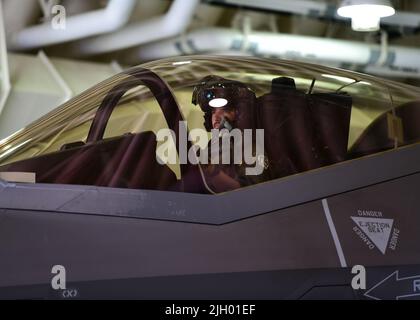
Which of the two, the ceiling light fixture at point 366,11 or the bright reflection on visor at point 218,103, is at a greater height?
the ceiling light fixture at point 366,11

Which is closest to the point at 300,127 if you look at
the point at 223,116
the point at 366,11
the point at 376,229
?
the point at 223,116

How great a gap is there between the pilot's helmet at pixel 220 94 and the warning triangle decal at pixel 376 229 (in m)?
0.51

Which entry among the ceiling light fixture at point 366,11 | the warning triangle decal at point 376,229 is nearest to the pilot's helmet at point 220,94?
the warning triangle decal at point 376,229

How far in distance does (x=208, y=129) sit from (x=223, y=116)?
87 mm

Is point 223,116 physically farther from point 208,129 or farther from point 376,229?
point 376,229

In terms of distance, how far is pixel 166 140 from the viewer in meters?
2.25

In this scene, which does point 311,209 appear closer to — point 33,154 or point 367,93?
point 367,93

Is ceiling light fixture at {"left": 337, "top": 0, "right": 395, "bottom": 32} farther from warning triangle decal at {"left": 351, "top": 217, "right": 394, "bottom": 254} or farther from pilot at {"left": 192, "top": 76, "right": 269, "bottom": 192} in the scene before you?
warning triangle decal at {"left": 351, "top": 217, "right": 394, "bottom": 254}

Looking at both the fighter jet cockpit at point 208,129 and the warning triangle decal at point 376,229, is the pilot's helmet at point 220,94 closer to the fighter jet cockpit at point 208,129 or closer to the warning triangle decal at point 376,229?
the fighter jet cockpit at point 208,129

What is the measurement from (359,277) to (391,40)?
644 centimetres

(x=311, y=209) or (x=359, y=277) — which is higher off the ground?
(x=311, y=209)

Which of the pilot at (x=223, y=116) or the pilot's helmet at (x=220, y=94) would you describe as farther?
the pilot's helmet at (x=220, y=94)

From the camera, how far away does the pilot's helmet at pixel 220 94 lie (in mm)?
2342
